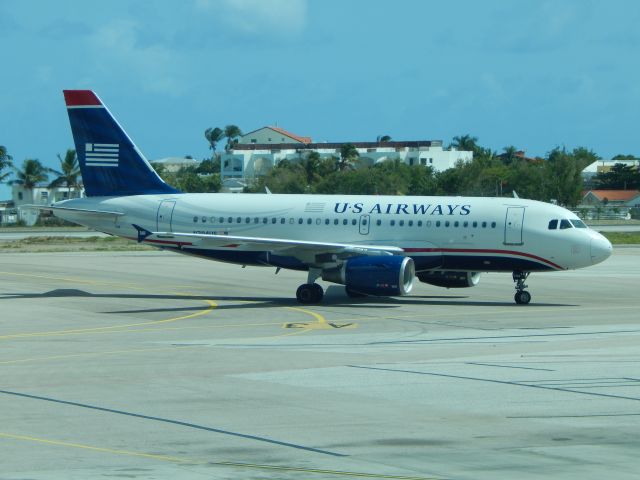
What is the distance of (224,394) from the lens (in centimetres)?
1914

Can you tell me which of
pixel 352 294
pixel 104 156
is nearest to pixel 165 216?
pixel 104 156

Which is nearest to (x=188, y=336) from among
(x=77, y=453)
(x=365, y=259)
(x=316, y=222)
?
(x=365, y=259)

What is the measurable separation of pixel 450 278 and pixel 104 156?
1423 cm

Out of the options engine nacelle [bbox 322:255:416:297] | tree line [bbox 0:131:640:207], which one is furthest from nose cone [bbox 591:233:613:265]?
tree line [bbox 0:131:640:207]

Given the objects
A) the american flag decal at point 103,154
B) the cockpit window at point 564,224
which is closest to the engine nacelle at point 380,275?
the cockpit window at point 564,224

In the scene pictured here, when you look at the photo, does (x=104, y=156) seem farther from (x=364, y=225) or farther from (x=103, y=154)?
(x=364, y=225)

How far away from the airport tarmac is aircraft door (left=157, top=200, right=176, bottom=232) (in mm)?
3104

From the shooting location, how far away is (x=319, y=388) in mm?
19656

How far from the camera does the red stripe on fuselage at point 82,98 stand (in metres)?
41.8

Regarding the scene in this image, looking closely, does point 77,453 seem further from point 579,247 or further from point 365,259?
point 579,247

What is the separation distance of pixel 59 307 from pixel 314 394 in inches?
746

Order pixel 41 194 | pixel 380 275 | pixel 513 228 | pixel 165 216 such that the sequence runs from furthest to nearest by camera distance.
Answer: pixel 41 194 < pixel 165 216 < pixel 513 228 < pixel 380 275

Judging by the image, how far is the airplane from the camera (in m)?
36.5

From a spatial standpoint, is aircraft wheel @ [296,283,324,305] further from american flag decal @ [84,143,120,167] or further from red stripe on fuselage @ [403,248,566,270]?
american flag decal @ [84,143,120,167]
